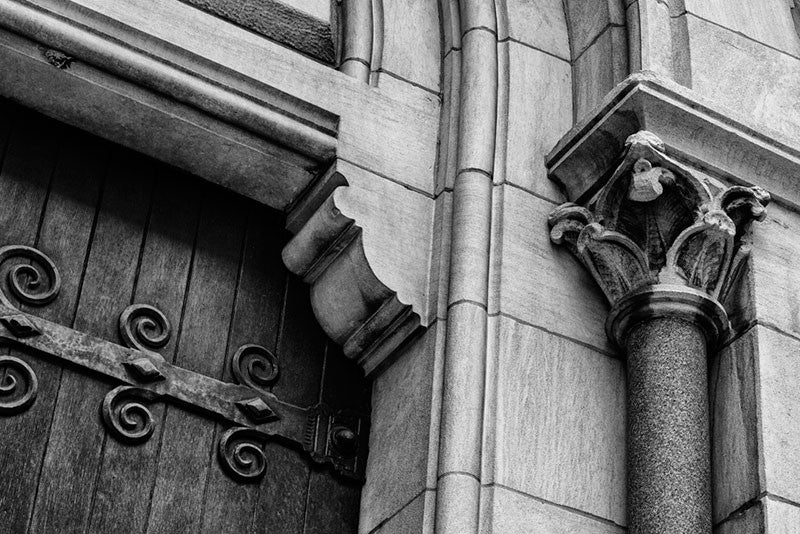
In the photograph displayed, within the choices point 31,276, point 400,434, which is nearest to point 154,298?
point 31,276

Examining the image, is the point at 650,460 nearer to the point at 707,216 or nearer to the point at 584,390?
the point at 584,390

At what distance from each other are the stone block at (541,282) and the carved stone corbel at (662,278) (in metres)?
0.04

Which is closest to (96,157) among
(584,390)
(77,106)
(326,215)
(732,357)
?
(77,106)

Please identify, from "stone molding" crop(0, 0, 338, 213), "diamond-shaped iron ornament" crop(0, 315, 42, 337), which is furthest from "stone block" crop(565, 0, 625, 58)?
"diamond-shaped iron ornament" crop(0, 315, 42, 337)

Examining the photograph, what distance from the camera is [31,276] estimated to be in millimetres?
4000

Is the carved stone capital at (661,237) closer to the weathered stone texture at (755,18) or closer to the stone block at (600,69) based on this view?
the stone block at (600,69)

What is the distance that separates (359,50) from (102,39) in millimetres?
814

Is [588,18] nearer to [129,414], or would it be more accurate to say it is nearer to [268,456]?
[268,456]

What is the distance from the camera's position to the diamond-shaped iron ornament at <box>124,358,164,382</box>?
3.98 metres

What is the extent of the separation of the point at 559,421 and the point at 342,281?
0.71 m

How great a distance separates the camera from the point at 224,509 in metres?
3.95

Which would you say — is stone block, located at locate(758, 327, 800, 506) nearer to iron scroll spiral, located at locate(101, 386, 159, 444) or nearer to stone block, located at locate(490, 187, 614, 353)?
stone block, located at locate(490, 187, 614, 353)

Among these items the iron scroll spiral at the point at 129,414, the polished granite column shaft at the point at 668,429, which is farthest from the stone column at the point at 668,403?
the iron scroll spiral at the point at 129,414

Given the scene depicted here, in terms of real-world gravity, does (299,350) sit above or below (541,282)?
below
